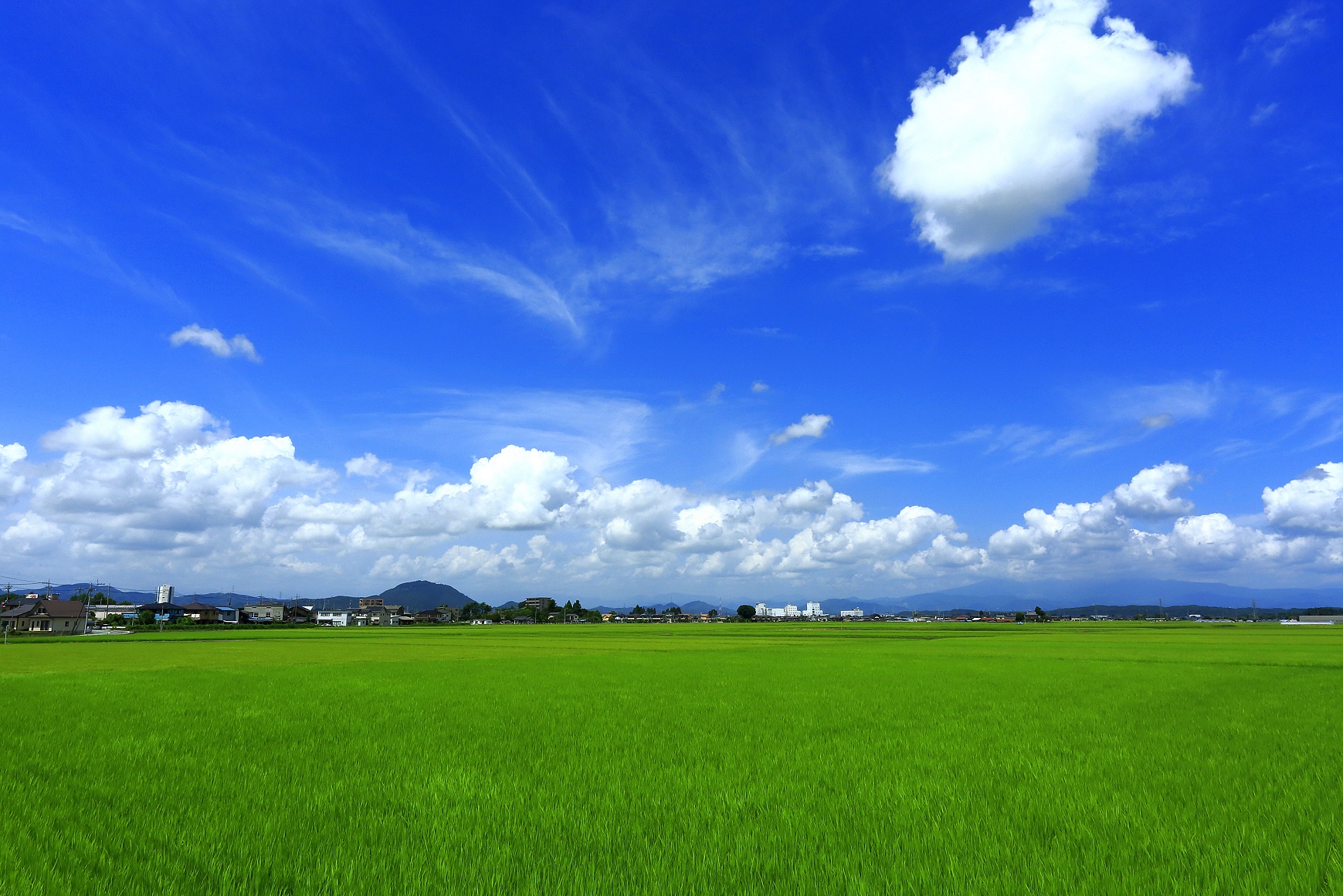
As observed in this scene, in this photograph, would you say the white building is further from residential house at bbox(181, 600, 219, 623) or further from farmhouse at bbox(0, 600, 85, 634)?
farmhouse at bbox(0, 600, 85, 634)

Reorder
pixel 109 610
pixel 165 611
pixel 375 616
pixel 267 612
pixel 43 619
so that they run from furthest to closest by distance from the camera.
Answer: pixel 375 616 < pixel 267 612 < pixel 109 610 < pixel 165 611 < pixel 43 619

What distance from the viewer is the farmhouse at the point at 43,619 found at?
97.1 m

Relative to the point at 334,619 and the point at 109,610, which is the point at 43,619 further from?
the point at 334,619

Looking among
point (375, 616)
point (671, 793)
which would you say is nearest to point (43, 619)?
point (375, 616)

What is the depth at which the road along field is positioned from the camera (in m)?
5.79

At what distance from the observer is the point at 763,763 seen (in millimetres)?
10000

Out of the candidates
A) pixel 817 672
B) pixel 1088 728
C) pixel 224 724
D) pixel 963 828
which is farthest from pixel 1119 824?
pixel 817 672

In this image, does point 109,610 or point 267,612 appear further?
point 267,612

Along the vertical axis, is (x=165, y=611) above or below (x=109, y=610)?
below

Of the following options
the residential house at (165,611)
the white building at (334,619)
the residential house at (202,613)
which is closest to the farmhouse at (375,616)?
the white building at (334,619)

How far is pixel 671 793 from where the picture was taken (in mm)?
8414

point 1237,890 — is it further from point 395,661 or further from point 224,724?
point 395,661

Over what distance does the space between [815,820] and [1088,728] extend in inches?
353

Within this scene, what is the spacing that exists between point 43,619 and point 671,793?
12454cm
